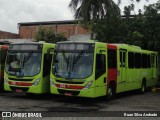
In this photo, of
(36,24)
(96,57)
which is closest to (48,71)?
(96,57)

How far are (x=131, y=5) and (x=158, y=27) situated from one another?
10.8 ft

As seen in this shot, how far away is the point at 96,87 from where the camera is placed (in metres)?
16.7

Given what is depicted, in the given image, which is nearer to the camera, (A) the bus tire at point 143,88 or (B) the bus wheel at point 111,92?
(B) the bus wheel at point 111,92

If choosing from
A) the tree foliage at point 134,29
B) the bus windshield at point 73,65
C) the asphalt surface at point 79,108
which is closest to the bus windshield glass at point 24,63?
the bus windshield at point 73,65

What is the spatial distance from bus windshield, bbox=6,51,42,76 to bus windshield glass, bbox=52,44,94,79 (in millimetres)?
949

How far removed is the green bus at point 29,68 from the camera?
699 inches

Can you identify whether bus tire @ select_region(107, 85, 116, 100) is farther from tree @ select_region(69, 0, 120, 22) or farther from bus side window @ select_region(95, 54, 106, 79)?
tree @ select_region(69, 0, 120, 22)

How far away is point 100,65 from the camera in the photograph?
17062mm

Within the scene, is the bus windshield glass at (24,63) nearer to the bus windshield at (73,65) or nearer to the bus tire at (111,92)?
the bus windshield at (73,65)

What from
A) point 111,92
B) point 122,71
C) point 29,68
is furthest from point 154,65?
point 29,68

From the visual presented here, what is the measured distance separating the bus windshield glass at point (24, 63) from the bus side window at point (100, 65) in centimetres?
269

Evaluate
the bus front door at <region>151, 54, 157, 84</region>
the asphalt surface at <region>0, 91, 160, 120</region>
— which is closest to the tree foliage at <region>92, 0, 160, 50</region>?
the bus front door at <region>151, 54, 157, 84</region>

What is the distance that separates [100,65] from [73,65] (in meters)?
1.15

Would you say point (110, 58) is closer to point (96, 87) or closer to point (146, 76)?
point (96, 87)
